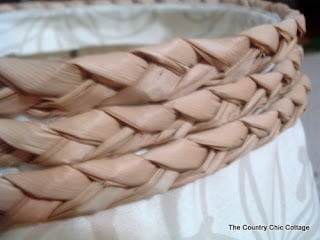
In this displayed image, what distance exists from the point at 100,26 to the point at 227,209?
1.47 feet

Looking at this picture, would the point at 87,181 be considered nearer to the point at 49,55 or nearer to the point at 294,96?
the point at 294,96

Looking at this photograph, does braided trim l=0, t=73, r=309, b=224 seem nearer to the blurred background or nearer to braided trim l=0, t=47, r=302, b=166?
braided trim l=0, t=47, r=302, b=166

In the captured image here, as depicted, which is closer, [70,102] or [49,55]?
[70,102]

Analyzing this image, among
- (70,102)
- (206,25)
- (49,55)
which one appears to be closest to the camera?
(70,102)

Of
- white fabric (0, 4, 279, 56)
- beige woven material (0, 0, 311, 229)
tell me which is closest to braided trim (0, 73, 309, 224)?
beige woven material (0, 0, 311, 229)

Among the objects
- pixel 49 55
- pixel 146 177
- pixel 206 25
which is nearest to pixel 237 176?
pixel 146 177

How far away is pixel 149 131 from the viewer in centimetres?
20

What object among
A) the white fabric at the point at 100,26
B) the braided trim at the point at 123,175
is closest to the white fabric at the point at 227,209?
the braided trim at the point at 123,175

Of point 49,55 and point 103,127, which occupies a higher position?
point 103,127

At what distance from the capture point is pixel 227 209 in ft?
0.75

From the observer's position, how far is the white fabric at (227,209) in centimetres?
20

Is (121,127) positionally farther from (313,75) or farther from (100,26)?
(313,75)

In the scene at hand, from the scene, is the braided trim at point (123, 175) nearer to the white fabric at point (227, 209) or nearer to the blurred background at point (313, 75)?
the white fabric at point (227, 209)

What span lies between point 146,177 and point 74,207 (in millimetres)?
40
